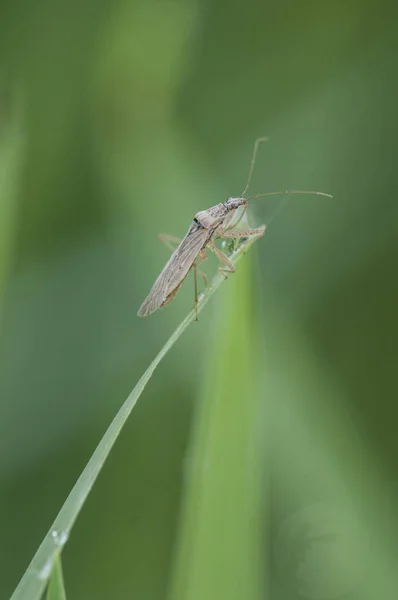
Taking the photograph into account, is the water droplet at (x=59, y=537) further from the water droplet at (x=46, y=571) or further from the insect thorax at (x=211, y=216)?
the insect thorax at (x=211, y=216)

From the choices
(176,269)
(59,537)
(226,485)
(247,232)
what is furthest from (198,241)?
(59,537)

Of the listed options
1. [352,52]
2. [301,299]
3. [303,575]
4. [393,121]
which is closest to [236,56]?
[352,52]

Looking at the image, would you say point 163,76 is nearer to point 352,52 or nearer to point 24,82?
point 24,82

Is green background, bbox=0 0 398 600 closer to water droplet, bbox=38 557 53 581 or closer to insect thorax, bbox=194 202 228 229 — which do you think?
insect thorax, bbox=194 202 228 229

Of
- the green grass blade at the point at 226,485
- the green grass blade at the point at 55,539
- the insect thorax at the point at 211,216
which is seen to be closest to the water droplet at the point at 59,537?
the green grass blade at the point at 55,539

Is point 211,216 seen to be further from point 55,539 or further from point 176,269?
point 55,539

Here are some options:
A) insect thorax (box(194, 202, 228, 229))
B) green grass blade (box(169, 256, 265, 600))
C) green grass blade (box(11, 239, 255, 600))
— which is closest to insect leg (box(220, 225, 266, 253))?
insect thorax (box(194, 202, 228, 229))
